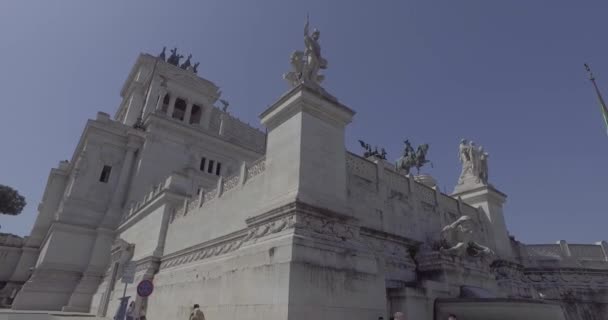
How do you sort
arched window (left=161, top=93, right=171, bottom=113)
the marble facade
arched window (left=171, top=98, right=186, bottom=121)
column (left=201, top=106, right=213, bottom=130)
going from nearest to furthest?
the marble facade
arched window (left=161, top=93, right=171, bottom=113)
column (left=201, top=106, right=213, bottom=130)
arched window (left=171, top=98, right=186, bottom=121)

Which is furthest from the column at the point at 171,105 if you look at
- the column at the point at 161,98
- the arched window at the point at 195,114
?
the arched window at the point at 195,114

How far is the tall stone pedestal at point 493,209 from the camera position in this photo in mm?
18281

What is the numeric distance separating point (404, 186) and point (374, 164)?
1911mm

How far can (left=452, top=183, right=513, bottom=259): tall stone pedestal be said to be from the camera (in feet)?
60.0

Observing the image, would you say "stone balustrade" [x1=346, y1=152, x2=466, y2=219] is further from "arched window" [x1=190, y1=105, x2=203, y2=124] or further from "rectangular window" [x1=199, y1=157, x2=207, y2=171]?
"arched window" [x1=190, y1=105, x2=203, y2=124]

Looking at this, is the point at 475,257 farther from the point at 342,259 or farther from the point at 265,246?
the point at 265,246

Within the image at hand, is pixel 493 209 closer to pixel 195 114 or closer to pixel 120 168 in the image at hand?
pixel 120 168

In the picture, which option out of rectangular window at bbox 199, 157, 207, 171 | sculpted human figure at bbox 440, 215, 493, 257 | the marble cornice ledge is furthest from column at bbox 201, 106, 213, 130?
the marble cornice ledge

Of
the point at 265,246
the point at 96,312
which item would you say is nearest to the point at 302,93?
the point at 265,246

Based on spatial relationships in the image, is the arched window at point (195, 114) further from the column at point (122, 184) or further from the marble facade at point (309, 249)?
the marble facade at point (309, 249)

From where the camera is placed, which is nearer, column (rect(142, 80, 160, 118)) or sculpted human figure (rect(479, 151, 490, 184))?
sculpted human figure (rect(479, 151, 490, 184))

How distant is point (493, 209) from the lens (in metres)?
19.0

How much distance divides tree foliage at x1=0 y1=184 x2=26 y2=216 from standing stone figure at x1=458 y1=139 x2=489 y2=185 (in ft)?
206

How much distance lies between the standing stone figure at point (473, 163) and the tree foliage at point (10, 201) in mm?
62766
